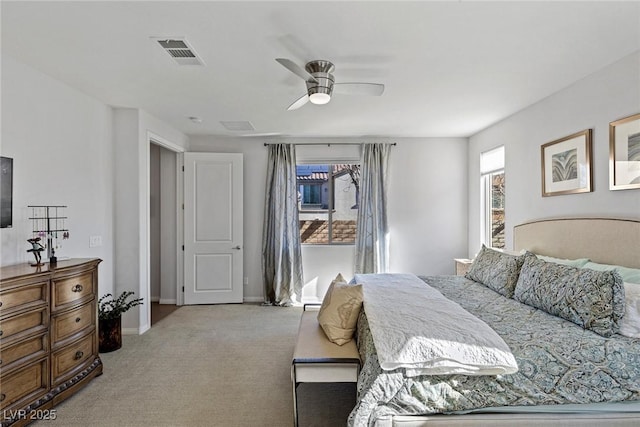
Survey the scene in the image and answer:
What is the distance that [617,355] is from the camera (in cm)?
183

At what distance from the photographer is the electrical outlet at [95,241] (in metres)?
3.48

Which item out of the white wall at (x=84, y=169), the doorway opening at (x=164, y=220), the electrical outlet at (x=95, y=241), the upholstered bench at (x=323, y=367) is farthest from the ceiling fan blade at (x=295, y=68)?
the doorway opening at (x=164, y=220)

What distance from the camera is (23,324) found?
220 centimetres

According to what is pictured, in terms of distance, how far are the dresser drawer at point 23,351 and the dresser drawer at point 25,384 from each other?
53mm

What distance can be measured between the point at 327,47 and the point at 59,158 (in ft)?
8.62

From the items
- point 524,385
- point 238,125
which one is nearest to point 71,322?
point 238,125

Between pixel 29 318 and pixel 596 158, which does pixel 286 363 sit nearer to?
pixel 29 318

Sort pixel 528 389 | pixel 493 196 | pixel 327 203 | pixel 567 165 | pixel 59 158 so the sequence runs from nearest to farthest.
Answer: pixel 528 389
pixel 59 158
pixel 567 165
pixel 493 196
pixel 327 203

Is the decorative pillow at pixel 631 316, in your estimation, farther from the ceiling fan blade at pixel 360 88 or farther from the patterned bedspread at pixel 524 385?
the ceiling fan blade at pixel 360 88

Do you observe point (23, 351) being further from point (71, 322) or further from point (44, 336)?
point (71, 322)

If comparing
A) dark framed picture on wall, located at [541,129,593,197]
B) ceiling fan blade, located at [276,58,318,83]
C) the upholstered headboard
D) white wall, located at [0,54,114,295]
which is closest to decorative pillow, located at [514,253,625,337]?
the upholstered headboard

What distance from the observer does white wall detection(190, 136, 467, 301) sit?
211 inches

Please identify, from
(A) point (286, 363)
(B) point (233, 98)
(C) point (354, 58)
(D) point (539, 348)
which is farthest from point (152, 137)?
(D) point (539, 348)

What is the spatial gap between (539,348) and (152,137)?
4360 mm
